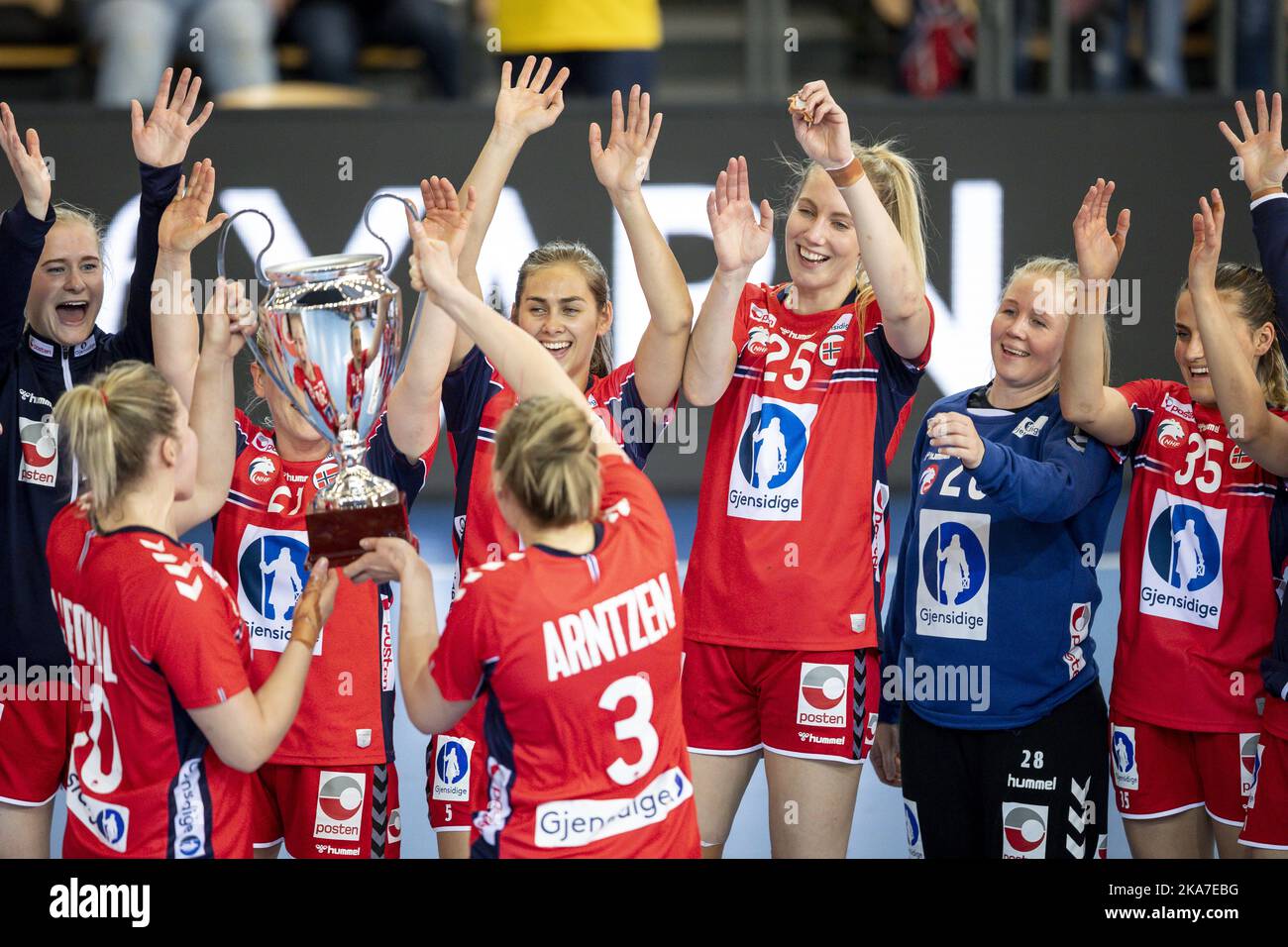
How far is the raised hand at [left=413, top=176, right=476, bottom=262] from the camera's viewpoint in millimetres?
3398

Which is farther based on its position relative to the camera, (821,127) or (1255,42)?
(1255,42)

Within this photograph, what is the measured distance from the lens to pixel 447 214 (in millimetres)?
3447

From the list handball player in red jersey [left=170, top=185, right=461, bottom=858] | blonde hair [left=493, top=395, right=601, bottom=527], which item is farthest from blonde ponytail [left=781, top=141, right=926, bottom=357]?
blonde hair [left=493, top=395, right=601, bottom=527]

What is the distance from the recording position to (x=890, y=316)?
3.64 m

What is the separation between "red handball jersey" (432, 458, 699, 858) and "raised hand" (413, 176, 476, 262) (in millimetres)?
888

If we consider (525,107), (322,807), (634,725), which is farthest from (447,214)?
(322,807)

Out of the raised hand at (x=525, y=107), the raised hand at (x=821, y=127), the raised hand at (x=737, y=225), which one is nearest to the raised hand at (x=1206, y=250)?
the raised hand at (x=821, y=127)

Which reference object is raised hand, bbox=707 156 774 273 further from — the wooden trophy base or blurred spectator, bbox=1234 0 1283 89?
blurred spectator, bbox=1234 0 1283 89

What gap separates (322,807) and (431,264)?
1367 millimetres

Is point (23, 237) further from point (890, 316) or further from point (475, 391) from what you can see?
point (890, 316)

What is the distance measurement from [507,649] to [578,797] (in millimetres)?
313

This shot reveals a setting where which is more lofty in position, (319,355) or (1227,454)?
(319,355)

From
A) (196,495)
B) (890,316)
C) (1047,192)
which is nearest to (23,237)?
(196,495)

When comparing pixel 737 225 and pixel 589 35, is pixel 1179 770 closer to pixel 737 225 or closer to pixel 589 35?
pixel 737 225
